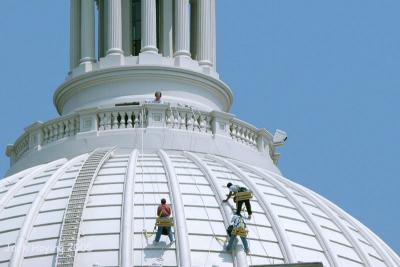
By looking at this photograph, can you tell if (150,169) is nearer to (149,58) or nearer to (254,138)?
(254,138)

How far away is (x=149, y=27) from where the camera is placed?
92.2 metres

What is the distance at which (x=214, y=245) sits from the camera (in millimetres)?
78938

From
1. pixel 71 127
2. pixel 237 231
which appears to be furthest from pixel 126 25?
pixel 237 231

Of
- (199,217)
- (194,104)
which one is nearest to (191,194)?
(199,217)

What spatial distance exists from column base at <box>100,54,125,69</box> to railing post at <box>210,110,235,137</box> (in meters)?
4.81

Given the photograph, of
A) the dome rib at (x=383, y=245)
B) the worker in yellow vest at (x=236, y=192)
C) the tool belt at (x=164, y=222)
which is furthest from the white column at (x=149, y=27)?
the tool belt at (x=164, y=222)

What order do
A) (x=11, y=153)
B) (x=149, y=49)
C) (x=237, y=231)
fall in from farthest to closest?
1. (x=149, y=49)
2. (x=11, y=153)
3. (x=237, y=231)

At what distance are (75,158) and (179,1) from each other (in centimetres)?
953

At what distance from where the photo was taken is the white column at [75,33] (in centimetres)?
9369

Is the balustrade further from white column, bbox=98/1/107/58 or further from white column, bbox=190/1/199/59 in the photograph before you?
white column, bbox=190/1/199/59

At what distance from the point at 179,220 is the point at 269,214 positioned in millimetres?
3780

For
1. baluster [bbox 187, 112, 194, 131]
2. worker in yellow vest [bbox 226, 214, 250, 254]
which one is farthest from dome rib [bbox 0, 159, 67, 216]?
worker in yellow vest [bbox 226, 214, 250, 254]

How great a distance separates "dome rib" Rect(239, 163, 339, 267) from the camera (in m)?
81.0

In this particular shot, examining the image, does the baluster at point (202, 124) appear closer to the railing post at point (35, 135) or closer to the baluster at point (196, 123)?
the baluster at point (196, 123)
